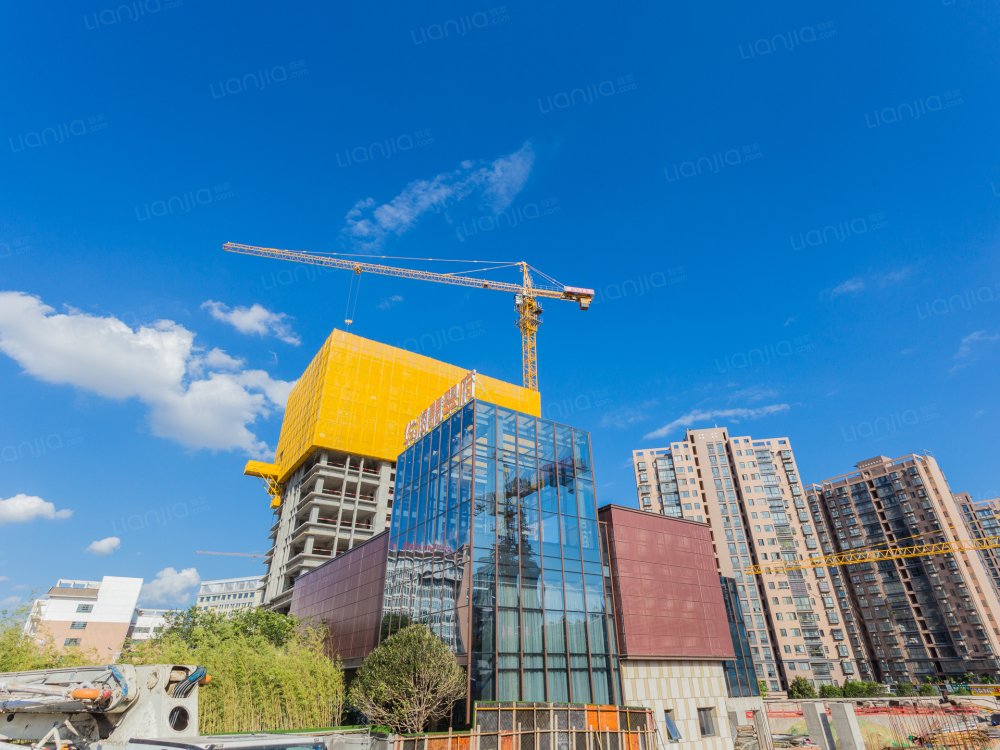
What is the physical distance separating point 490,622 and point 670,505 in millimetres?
86245

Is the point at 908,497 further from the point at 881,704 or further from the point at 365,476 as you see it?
the point at 365,476

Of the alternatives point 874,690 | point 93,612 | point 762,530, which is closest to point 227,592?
point 93,612

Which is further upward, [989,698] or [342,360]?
[342,360]

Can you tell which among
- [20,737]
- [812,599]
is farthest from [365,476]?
[812,599]

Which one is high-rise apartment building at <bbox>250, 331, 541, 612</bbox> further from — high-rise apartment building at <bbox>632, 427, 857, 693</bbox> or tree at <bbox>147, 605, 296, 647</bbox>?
high-rise apartment building at <bbox>632, 427, 857, 693</bbox>

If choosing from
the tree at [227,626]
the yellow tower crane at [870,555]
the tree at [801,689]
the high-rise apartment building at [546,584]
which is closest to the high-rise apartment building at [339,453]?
the tree at [227,626]

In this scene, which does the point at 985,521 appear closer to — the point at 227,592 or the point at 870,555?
the point at 870,555

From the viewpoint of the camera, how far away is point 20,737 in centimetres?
1238

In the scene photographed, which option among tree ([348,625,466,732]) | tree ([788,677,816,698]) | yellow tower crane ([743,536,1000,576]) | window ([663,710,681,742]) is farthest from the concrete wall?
yellow tower crane ([743,536,1000,576])

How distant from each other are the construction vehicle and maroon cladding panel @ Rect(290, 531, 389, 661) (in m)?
22.9

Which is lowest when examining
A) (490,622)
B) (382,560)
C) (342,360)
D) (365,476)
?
(490,622)

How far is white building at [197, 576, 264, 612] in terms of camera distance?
609ft

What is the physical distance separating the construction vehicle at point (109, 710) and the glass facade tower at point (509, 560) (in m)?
14.5

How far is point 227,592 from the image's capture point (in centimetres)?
19138
